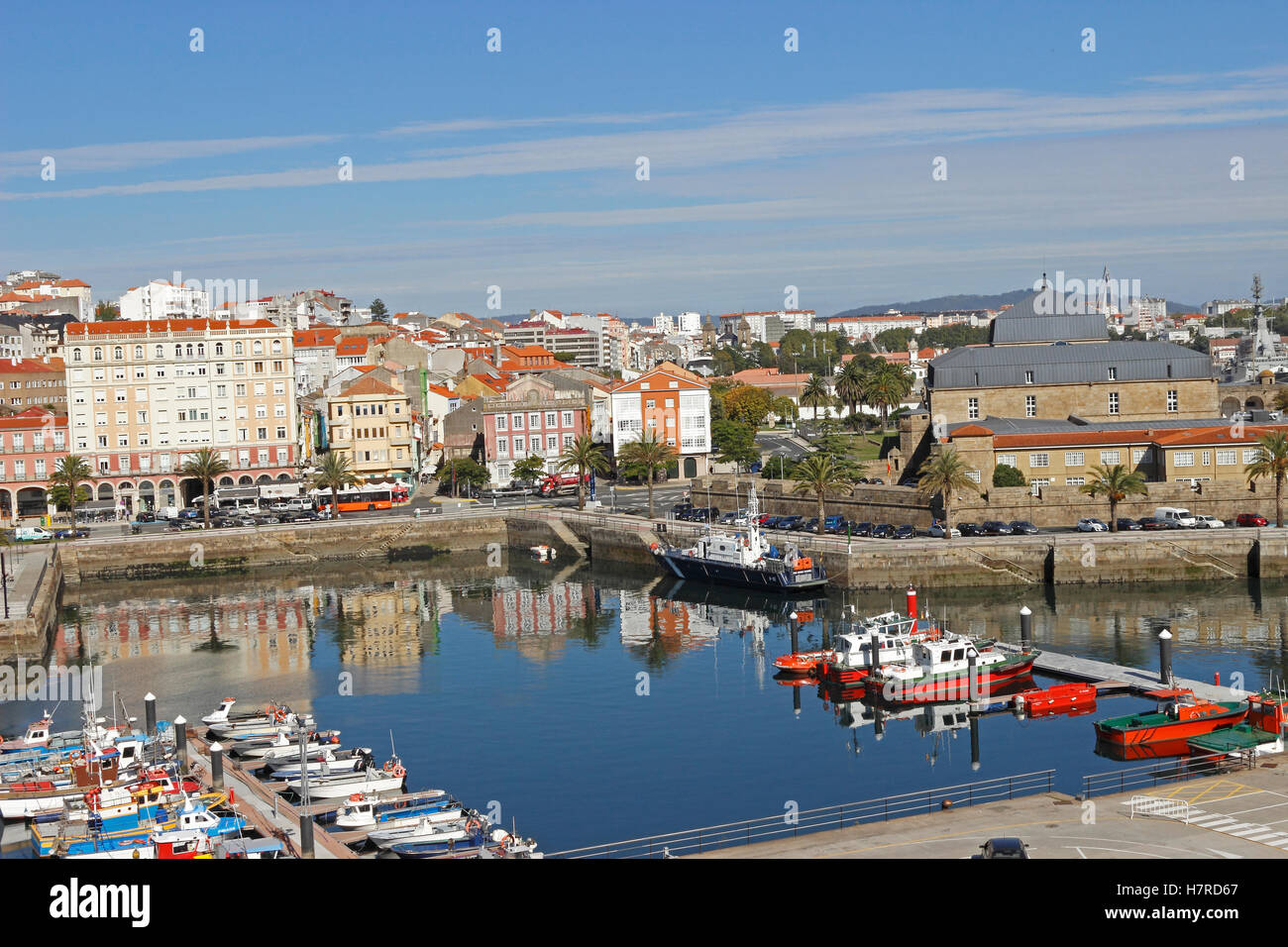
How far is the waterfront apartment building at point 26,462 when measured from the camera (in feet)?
267

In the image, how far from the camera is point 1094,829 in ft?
77.7

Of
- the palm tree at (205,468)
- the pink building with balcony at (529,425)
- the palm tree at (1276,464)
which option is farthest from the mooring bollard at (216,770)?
Answer: the pink building with balcony at (529,425)

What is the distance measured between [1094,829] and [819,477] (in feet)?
137

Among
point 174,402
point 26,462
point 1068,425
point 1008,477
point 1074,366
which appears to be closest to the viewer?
point 1008,477

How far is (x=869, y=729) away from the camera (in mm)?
38188

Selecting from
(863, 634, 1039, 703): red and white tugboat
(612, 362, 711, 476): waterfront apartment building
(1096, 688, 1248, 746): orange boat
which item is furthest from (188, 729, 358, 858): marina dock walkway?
(612, 362, 711, 476): waterfront apartment building

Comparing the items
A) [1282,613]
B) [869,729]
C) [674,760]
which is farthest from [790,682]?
[1282,613]

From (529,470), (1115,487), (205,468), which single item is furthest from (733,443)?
(1115,487)

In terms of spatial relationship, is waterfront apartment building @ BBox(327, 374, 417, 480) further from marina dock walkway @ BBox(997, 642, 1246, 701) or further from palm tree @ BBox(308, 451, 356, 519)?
marina dock walkway @ BBox(997, 642, 1246, 701)

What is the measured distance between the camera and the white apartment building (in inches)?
4692

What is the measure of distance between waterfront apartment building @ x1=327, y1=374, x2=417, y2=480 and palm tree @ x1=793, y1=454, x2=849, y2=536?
30.3 metres

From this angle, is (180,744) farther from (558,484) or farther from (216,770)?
(558,484)
